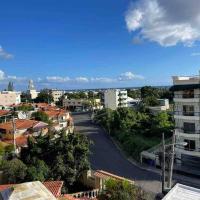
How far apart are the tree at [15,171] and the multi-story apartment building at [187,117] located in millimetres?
19225

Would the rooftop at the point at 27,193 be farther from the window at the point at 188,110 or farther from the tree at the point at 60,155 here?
the window at the point at 188,110

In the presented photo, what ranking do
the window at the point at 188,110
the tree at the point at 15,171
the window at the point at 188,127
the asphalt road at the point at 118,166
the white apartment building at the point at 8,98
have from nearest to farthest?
the tree at the point at 15,171 < the asphalt road at the point at 118,166 < the window at the point at 188,127 < the window at the point at 188,110 < the white apartment building at the point at 8,98

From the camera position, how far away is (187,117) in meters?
39.7

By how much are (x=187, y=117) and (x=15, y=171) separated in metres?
20.5

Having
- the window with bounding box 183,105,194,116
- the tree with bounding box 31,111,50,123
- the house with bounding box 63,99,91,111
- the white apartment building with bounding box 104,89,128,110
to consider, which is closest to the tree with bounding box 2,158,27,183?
the window with bounding box 183,105,194,116

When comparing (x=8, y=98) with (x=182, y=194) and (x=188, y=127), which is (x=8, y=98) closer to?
(x=188, y=127)

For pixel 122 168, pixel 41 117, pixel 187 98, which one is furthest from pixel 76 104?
pixel 187 98

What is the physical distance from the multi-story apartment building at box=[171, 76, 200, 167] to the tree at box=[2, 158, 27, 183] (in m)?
19.2

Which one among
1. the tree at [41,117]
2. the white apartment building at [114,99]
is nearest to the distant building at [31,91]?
the white apartment building at [114,99]

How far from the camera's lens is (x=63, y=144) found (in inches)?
1248

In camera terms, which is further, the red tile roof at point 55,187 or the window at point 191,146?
the window at point 191,146

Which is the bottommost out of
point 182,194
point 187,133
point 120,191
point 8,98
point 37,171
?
point 120,191

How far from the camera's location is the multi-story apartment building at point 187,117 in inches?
1527

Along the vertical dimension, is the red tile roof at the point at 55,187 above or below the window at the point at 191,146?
below
